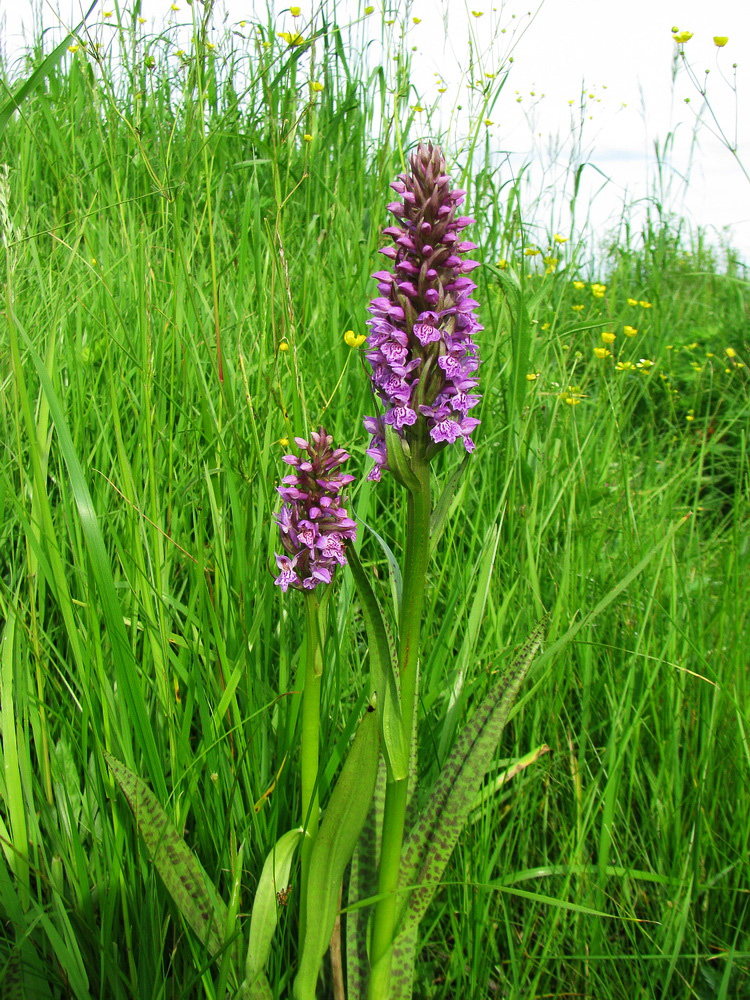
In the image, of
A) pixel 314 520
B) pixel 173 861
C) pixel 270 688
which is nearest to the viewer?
pixel 173 861

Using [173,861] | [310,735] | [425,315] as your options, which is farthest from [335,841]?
[425,315]

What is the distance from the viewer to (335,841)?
125cm

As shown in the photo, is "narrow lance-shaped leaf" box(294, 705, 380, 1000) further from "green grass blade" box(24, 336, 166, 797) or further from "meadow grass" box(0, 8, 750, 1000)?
"green grass blade" box(24, 336, 166, 797)

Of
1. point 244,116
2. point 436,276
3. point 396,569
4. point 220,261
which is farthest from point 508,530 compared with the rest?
point 244,116

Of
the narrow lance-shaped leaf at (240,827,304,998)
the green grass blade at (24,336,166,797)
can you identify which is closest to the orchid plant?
the narrow lance-shaped leaf at (240,827,304,998)

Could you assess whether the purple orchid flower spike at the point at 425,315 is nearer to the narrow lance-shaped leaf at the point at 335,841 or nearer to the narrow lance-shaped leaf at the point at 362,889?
the narrow lance-shaped leaf at the point at 335,841

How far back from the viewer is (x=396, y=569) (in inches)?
53.2

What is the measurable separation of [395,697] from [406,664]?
0.07m

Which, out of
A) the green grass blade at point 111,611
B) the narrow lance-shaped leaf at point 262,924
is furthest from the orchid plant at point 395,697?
the green grass blade at point 111,611

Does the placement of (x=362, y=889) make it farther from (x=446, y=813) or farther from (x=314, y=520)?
(x=314, y=520)

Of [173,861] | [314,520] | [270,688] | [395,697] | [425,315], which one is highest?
[425,315]

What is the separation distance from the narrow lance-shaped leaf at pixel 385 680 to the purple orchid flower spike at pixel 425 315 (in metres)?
0.23

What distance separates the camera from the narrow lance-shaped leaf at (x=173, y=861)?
1272 mm

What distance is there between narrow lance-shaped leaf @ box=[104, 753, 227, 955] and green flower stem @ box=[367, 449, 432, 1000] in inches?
11.6
